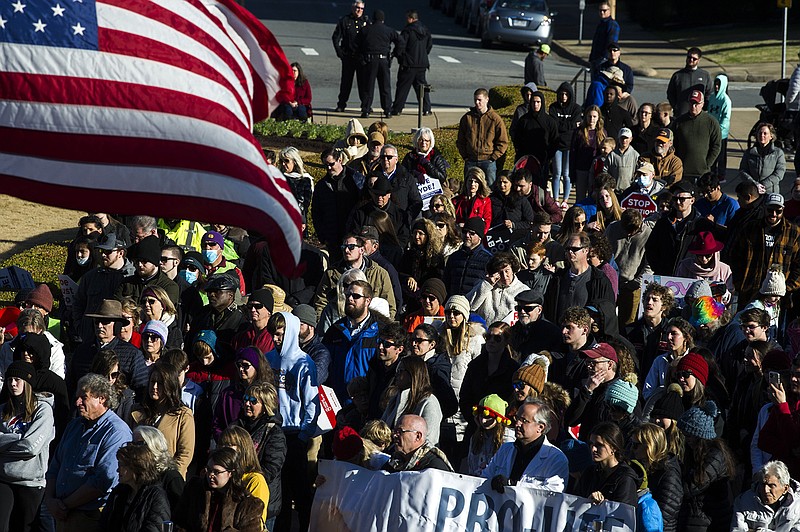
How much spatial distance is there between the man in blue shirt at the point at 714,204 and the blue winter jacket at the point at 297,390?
5.45m

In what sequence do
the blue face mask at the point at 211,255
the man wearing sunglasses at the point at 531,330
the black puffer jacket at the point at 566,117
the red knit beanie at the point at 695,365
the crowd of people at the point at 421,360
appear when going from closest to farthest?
the crowd of people at the point at 421,360 → the red knit beanie at the point at 695,365 → the man wearing sunglasses at the point at 531,330 → the blue face mask at the point at 211,255 → the black puffer jacket at the point at 566,117

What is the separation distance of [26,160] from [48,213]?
52.5 feet

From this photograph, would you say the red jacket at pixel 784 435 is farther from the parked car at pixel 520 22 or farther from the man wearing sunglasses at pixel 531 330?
the parked car at pixel 520 22

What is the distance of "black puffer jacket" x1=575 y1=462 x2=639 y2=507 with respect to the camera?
8797 mm

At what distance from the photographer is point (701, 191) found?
15109 millimetres

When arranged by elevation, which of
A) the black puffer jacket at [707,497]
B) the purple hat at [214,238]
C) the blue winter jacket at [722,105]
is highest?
the blue winter jacket at [722,105]

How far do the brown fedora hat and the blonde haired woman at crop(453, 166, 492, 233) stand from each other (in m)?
4.54

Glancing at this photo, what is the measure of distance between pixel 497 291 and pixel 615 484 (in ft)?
11.7

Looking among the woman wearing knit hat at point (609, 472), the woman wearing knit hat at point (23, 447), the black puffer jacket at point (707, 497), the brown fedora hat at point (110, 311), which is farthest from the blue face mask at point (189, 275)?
the black puffer jacket at point (707, 497)

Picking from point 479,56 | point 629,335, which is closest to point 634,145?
point 629,335

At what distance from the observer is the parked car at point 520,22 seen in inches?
1522

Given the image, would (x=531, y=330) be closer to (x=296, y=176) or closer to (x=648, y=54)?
(x=296, y=176)

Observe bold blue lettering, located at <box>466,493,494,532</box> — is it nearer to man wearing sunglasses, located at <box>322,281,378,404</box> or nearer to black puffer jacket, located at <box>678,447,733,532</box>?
black puffer jacket, located at <box>678,447,733,532</box>

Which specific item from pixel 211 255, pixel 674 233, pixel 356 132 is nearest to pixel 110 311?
pixel 211 255
